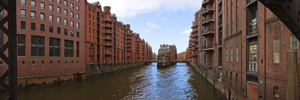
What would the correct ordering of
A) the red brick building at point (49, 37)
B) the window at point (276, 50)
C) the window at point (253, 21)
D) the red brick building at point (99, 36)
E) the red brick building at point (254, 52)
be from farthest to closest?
the red brick building at point (99, 36) < the red brick building at point (49, 37) < the window at point (253, 21) < the window at point (276, 50) < the red brick building at point (254, 52)

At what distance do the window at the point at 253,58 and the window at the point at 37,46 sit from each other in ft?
108

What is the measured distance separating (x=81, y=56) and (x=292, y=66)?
4049 centimetres

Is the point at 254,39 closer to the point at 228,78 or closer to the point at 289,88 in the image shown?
the point at 228,78

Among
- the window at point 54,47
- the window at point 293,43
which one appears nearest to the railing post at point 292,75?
the window at point 293,43

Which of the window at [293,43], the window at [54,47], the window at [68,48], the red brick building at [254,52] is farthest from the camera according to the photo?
the window at [68,48]

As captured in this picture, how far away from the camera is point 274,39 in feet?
34.4

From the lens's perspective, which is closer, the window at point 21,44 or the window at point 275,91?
the window at point 275,91

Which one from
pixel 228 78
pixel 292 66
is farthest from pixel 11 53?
pixel 228 78

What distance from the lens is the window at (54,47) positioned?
32.1 metres

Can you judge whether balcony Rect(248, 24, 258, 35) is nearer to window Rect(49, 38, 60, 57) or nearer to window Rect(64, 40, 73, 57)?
window Rect(49, 38, 60, 57)

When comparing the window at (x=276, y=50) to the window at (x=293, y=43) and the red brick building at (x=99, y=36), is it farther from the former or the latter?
the red brick building at (x=99, y=36)

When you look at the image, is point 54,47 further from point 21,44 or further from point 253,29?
point 253,29

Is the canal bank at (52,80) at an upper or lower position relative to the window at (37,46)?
lower

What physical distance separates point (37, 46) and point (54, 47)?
3.37 m
